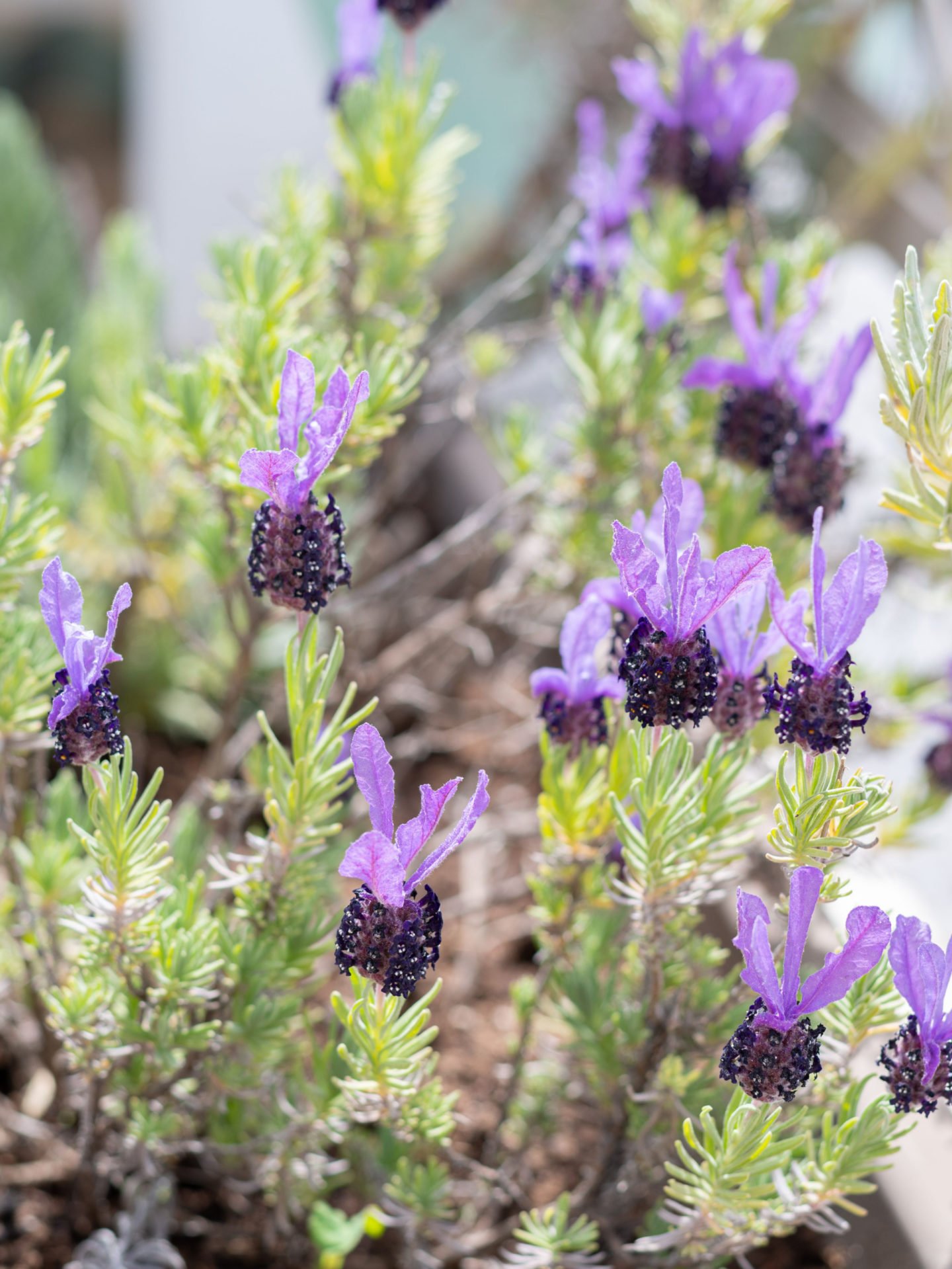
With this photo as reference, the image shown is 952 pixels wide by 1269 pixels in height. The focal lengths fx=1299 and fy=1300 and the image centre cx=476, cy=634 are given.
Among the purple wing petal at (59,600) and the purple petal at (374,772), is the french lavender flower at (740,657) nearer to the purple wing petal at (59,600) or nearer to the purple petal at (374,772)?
the purple petal at (374,772)

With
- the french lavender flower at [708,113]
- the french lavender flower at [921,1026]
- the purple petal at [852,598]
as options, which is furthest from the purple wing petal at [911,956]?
the french lavender flower at [708,113]

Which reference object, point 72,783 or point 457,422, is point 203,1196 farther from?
point 457,422

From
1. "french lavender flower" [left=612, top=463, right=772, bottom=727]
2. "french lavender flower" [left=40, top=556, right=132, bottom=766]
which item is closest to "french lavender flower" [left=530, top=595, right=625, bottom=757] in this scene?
"french lavender flower" [left=612, top=463, right=772, bottom=727]

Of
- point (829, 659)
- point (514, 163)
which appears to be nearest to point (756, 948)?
point (829, 659)

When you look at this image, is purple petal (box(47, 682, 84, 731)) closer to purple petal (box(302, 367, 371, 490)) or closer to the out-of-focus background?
purple petal (box(302, 367, 371, 490))

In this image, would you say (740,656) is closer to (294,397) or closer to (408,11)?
(294,397)
